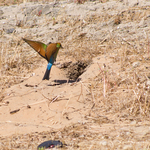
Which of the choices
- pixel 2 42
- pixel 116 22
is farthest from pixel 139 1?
pixel 2 42

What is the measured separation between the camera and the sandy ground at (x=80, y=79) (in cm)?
242

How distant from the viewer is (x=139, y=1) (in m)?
5.44

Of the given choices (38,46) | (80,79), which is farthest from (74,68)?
(38,46)

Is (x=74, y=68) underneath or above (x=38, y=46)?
underneath

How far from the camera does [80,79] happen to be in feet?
12.6

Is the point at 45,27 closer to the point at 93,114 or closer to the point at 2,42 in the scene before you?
the point at 2,42

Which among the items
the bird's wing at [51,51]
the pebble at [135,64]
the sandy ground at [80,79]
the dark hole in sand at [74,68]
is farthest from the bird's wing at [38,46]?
the pebble at [135,64]

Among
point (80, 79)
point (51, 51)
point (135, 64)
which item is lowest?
point (80, 79)

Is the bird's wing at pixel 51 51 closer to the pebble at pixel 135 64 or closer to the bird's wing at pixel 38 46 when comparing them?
the bird's wing at pixel 38 46

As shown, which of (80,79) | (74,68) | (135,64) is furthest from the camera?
(74,68)

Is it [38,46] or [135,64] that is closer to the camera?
[135,64]

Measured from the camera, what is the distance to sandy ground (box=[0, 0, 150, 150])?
242 centimetres

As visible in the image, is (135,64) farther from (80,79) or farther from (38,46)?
(38,46)

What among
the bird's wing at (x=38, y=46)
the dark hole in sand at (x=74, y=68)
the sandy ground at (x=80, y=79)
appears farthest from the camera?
the dark hole in sand at (x=74, y=68)
